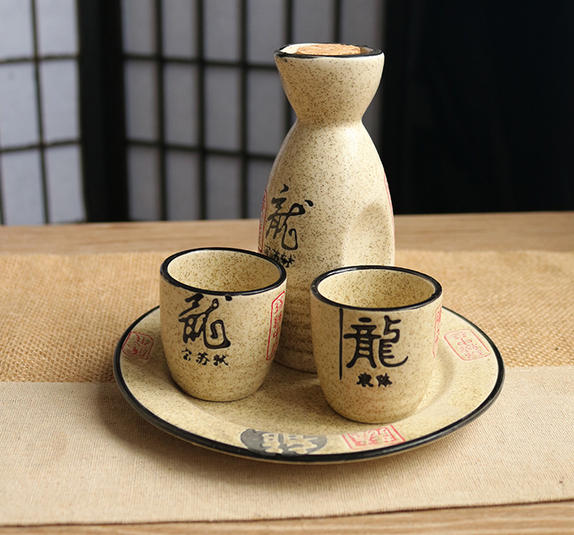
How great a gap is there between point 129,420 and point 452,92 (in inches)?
53.1

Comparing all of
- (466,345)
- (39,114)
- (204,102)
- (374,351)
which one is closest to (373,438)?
(374,351)

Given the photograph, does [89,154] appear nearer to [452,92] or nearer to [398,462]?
[452,92]

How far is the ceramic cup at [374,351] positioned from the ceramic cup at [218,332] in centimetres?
4

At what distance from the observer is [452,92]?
1664mm

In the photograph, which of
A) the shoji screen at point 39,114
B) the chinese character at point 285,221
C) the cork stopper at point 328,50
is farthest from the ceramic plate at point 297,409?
the shoji screen at point 39,114

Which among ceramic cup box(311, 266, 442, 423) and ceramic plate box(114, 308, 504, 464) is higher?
ceramic cup box(311, 266, 442, 423)

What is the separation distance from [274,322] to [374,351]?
0.09 metres

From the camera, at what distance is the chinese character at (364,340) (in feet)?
1.55

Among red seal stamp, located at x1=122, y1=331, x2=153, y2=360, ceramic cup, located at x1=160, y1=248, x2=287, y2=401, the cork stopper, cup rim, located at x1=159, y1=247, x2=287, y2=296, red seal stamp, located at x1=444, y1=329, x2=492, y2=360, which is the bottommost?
red seal stamp, located at x1=122, y1=331, x2=153, y2=360

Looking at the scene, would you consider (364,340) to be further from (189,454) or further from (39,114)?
(39,114)

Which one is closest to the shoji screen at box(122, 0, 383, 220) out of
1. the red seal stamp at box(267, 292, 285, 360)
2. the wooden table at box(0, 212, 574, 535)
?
the wooden table at box(0, 212, 574, 535)

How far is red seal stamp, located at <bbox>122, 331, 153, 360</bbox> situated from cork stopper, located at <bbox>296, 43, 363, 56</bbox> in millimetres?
281

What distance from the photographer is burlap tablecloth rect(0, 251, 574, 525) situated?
1.46 ft

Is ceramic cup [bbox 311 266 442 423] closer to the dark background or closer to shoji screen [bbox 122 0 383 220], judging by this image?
the dark background
